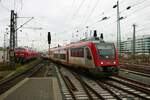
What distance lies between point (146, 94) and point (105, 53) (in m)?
7.90

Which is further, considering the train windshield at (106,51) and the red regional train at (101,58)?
the train windshield at (106,51)

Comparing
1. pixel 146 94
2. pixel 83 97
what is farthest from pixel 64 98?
pixel 146 94

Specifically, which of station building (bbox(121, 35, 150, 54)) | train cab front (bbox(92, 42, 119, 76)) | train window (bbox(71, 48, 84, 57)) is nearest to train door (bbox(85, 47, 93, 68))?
train cab front (bbox(92, 42, 119, 76))

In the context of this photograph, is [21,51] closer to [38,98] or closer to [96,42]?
[96,42]

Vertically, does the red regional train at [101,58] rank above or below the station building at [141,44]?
below

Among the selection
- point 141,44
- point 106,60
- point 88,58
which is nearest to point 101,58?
point 106,60

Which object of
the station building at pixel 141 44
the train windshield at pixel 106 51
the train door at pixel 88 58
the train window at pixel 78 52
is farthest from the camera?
the station building at pixel 141 44

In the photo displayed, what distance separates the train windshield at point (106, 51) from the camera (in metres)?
20.8

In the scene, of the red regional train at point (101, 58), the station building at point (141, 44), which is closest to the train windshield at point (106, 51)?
the red regional train at point (101, 58)

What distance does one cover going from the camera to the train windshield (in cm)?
2080

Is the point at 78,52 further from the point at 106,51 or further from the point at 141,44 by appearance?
the point at 141,44

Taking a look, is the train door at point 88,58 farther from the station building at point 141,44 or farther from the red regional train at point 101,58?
the station building at point 141,44

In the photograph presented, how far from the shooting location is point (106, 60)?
20719 mm

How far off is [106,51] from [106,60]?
2.48ft
